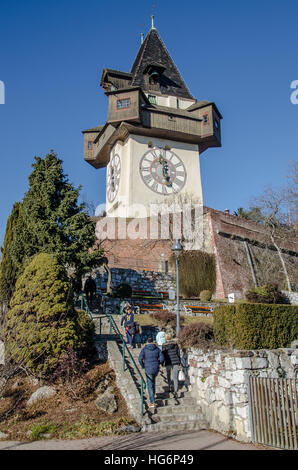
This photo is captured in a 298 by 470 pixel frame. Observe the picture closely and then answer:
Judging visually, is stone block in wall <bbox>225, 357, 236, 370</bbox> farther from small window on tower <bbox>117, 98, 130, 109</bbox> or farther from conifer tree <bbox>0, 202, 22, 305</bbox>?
small window on tower <bbox>117, 98, 130, 109</bbox>

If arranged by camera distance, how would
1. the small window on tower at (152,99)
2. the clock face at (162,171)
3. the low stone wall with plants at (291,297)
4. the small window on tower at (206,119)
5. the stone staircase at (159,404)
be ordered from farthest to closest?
the small window on tower at (152,99), the small window on tower at (206,119), the clock face at (162,171), the low stone wall with plants at (291,297), the stone staircase at (159,404)

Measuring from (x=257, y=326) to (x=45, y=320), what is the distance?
5811 mm

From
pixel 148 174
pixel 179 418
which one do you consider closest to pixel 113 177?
pixel 148 174

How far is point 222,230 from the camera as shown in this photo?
30.4 metres

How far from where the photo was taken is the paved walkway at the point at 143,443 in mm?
8156

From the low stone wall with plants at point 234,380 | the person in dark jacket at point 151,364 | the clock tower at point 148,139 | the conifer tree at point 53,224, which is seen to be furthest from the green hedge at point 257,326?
the clock tower at point 148,139

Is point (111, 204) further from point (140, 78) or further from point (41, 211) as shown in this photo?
point (41, 211)

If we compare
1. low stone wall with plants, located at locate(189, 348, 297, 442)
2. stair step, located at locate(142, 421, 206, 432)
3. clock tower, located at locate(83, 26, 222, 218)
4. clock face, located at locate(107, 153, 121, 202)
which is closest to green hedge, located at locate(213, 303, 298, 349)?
low stone wall with plants, located at locate(189, 348, 297, 442)

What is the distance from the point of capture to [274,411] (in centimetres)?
807

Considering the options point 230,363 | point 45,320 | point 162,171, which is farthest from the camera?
point 162,171

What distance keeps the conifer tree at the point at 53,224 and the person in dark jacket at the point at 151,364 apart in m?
7.92

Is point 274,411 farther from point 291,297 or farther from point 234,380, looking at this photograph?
point 291,297

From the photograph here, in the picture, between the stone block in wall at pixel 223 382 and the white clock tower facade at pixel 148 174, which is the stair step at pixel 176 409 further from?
the white clock tower facade at pixel 148 174

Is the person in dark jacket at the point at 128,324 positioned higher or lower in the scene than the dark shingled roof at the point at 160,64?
lower
